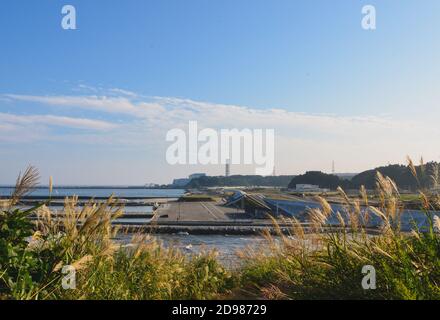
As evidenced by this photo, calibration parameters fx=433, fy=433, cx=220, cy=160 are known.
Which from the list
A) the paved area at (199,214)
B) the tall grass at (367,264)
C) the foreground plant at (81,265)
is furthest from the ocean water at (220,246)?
the paved area at (199,214)

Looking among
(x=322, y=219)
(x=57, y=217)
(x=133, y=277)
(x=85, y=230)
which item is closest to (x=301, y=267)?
(x=322, y=219)

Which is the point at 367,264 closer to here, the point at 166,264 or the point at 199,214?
the point at 166,264

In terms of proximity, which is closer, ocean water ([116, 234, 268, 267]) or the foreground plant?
the foreground plant

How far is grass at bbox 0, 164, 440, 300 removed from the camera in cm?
430

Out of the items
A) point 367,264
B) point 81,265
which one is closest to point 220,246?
point 367,264

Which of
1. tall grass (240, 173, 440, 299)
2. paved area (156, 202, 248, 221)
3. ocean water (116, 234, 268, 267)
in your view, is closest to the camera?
tall grass (240, 173, 440, 299)

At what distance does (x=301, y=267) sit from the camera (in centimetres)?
583

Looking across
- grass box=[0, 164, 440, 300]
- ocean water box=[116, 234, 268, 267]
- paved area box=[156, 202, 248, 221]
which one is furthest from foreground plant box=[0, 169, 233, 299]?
paved area box=[156, 202, 248, 221]

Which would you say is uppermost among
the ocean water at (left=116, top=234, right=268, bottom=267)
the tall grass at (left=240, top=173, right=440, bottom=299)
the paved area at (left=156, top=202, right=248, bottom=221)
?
the tall grass at (left=240, top=173, right=440, bottom=299)

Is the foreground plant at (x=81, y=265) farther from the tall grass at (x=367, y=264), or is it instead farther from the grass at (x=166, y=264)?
the tall grass at (x=367, y=264)

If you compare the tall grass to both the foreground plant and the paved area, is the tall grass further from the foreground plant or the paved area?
the paved area

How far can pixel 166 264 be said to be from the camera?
6.38 m
